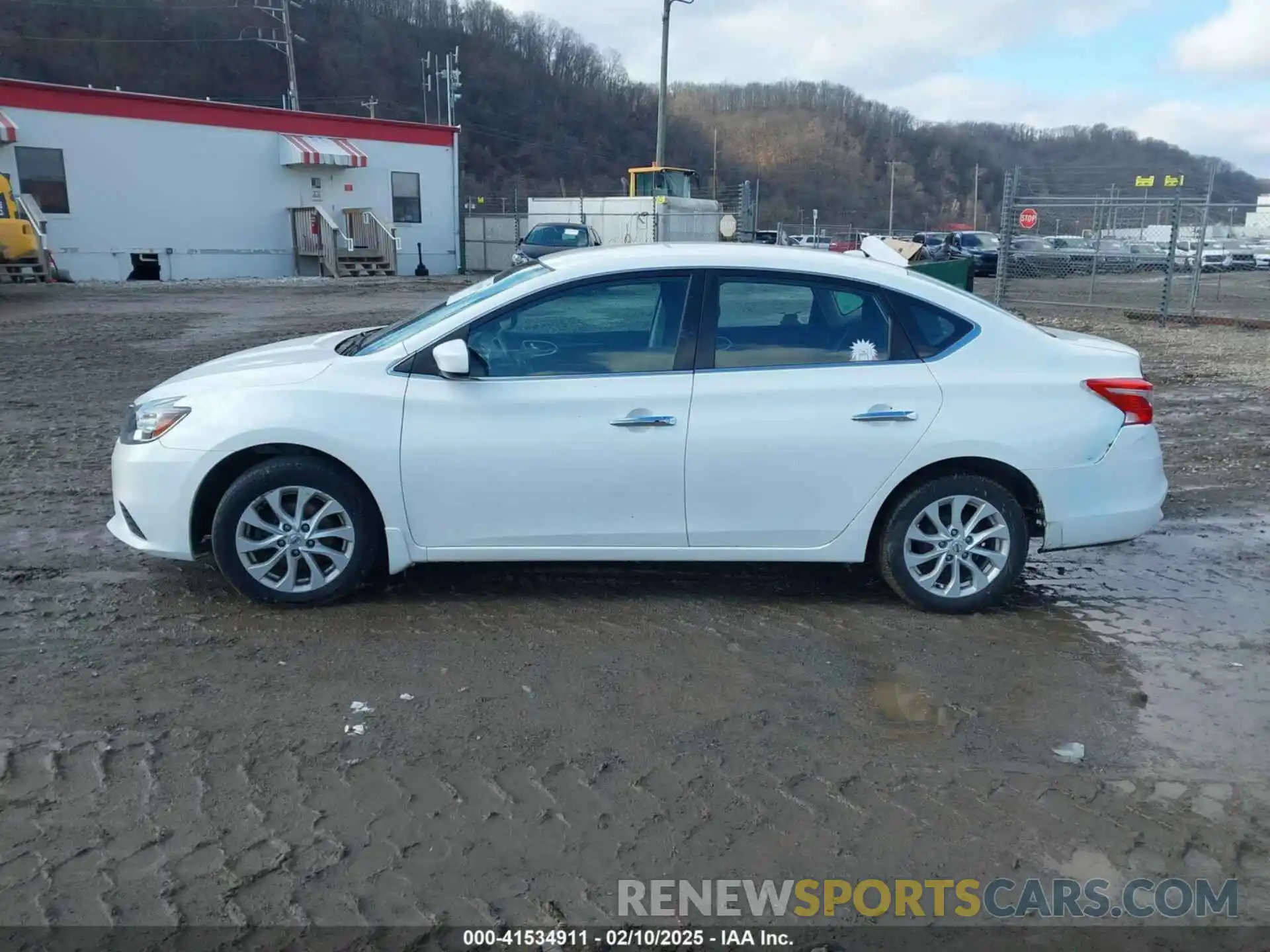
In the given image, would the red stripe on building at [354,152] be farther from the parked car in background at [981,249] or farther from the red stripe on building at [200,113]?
the parked car in background at [981,249]

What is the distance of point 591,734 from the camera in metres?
3.90

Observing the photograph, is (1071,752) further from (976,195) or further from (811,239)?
(976,195)

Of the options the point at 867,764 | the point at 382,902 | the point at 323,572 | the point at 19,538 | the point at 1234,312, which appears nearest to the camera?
the point at 382,902

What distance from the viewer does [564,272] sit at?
16.3 feet

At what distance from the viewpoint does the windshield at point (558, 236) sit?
2956 cm

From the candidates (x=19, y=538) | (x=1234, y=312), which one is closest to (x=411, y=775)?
(x=19, y=538)

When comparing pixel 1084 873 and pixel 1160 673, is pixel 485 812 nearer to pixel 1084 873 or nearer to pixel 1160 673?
pixel 1084 873

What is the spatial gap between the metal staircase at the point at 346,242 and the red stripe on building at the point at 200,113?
252 cm

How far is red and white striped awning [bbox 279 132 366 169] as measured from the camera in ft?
103

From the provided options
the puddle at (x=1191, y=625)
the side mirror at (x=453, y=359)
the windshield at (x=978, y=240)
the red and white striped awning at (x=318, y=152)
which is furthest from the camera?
the windshield at (x=978, y=240)

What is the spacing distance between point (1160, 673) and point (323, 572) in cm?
367

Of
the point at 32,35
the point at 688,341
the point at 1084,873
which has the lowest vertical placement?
the point at 1084,873

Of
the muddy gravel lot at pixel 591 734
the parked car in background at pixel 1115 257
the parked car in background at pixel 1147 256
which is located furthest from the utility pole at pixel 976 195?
the muddy gravel lot at pixel 591 734

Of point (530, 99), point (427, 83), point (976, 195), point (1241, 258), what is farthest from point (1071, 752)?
point (530, 99)
